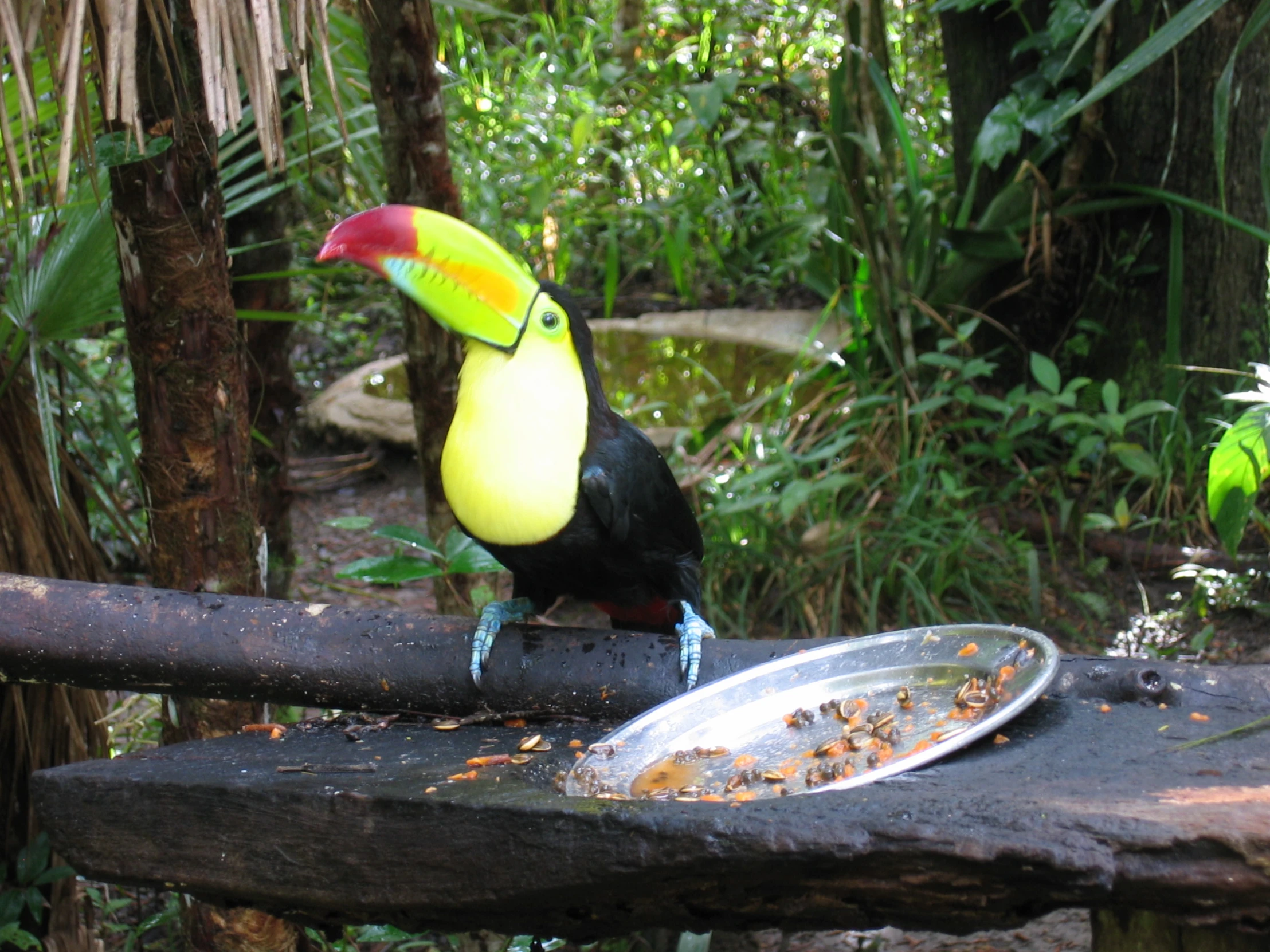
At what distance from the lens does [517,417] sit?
1768 mm

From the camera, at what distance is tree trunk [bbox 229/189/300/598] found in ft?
9.61

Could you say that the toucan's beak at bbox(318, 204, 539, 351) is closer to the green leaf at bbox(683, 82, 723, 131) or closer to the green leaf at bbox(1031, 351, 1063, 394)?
the green leaf at bbox(1031, 351, 1063, 394)

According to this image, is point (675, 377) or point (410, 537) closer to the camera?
point (410, 537)

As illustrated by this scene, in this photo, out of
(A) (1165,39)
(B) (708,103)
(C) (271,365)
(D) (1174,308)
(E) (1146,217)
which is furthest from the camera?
(B) (708,103)

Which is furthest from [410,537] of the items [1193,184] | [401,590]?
[1193,184]

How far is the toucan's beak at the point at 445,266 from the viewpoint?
1723 mm

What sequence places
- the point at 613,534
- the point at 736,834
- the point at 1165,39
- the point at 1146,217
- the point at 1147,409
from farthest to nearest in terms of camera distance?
1. the point at 1146,217
2. the point at 1147,409
3. the point at 1165,39
4. the point at 613,534
5. the point at 736,834

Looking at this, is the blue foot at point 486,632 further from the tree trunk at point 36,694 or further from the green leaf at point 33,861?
the green leaf at point 33,861

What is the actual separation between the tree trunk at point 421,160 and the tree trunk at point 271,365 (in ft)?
1.48

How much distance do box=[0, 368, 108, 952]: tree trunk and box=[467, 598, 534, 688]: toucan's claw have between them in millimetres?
876

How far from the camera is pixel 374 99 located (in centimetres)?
257

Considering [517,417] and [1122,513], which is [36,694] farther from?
[1122,513]

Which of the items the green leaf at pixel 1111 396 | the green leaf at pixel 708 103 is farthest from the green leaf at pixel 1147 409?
the green leaf at pixel 708 103

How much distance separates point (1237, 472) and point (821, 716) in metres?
1.21
